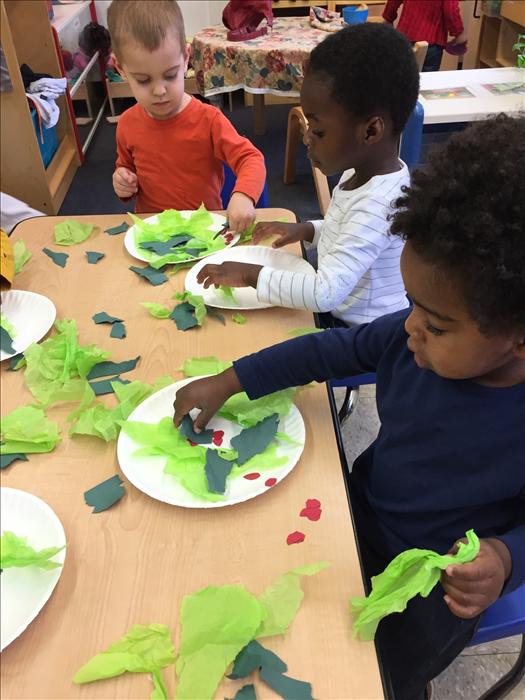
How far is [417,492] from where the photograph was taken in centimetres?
65

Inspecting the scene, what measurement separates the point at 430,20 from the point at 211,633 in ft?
9.73

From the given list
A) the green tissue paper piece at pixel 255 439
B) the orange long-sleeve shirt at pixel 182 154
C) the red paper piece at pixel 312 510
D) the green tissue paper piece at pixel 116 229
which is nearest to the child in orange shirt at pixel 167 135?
the orange long-sleeve shirt at pixel 182 154

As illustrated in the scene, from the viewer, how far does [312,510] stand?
0.56m

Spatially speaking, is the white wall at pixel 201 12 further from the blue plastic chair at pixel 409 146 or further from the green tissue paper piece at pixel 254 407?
the green tissue paper piece at pixel 254 407

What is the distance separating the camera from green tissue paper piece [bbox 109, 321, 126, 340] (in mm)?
806

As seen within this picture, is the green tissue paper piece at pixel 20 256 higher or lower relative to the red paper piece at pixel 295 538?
higher

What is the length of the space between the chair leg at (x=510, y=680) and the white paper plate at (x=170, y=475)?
1.60 feet

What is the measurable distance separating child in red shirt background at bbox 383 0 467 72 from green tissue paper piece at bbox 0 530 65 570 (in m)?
2.80

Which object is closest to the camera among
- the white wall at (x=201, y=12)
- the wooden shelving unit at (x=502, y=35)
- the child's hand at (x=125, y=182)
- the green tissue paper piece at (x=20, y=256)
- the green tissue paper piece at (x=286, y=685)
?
the green tissue paper piece at (x=286, y=685)

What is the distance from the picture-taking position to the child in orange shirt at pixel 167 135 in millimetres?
1060

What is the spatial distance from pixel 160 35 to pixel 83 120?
248 centimetres

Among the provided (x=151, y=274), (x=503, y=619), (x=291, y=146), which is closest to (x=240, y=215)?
(x=151, y=274)

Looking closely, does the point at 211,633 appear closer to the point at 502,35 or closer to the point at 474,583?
the point at 474,583

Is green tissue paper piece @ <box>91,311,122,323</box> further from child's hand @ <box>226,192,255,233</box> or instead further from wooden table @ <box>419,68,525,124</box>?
wooden table @ <box>419,68,525,124</box>
